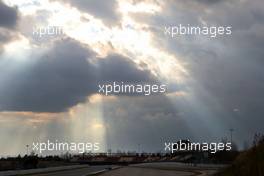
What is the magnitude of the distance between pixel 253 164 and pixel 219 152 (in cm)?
14139

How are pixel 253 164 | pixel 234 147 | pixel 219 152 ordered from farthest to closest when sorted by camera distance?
pixel 219 152 → pixel 234 147 → pixel 253 164

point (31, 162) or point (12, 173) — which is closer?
point (12, 173)

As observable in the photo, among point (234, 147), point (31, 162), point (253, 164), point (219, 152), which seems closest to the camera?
point (253, 164)

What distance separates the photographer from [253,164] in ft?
100.0

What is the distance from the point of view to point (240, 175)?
3206 cm

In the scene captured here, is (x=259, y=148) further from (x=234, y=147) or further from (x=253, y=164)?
(x=234, y=147)

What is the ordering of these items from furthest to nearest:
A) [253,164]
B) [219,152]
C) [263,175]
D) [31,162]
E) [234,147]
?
1. [219,152]
2. [234,147]
3. [31,162]
4. [253,164]
5. [263,175]

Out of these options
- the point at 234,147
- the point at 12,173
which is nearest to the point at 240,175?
the point at 12,173

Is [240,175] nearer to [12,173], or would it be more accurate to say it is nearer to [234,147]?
[12,173]

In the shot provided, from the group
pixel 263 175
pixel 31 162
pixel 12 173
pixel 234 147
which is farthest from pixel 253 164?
pixel 234 147

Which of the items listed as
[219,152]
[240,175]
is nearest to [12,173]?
[240,175]

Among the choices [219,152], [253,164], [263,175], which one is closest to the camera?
[263,175]

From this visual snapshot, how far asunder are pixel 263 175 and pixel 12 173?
66.3 meters

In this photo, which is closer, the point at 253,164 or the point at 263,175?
the point at 263,175
